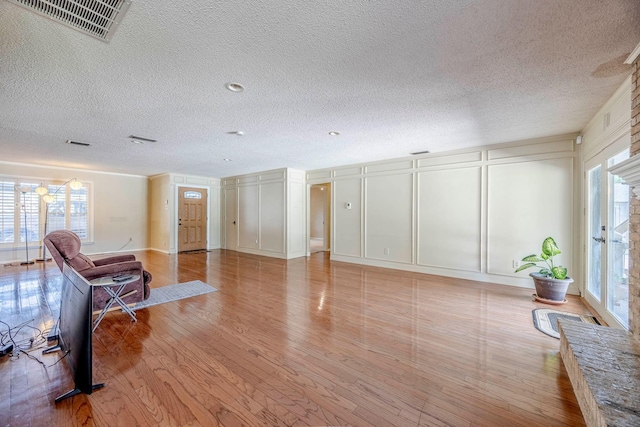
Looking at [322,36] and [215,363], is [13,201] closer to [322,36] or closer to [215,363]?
[215,363]

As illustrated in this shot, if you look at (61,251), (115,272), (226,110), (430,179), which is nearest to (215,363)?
(115,272)

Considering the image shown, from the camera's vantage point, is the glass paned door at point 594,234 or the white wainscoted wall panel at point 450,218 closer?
the glass paned door at point 594,234

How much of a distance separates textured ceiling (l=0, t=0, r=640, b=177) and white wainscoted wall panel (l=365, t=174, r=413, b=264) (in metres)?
1.80

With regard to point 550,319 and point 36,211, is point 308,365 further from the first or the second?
Answer: point 36,211

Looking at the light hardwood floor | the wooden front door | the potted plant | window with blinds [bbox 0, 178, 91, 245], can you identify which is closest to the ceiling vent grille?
the light hardwood floor

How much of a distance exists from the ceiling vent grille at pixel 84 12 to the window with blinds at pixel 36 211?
6.51m

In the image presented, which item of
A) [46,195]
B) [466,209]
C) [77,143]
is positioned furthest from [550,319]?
[46,195]

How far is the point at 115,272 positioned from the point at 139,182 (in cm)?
623

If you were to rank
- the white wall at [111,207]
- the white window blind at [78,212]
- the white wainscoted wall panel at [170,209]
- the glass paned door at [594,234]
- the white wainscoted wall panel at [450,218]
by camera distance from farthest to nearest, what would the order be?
1. the white wainscoted wall panel at [170,209]
2. the white window blind at [78,212]
3. the white wall at [111,207]
4. the white wainscoted wall panel at [450,218]
5. the glass paned door at [594,234]

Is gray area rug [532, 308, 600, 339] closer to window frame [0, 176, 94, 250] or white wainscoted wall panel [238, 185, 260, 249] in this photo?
white wainscoted wall panel [238, 185, 260, 249]

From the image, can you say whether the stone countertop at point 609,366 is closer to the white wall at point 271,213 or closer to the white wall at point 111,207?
the white wall at point 271,213

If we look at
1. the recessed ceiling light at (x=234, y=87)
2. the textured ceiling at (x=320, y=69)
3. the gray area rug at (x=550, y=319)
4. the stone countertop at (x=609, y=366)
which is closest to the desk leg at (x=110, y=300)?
the textured ceiling at (x=320, y=69)

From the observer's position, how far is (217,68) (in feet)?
6.95

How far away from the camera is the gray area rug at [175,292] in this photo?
11.6 ft
